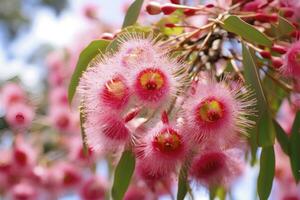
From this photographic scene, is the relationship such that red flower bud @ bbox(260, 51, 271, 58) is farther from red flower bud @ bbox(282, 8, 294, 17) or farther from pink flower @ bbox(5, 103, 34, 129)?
pink flower @ bbox(5, 103, 34, 129)

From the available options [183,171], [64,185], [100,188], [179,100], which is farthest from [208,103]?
[64,185]

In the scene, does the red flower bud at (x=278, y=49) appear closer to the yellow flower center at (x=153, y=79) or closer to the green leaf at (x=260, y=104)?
the green leaf at (x=260, y=104)

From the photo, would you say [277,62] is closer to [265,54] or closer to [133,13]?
[265,54]

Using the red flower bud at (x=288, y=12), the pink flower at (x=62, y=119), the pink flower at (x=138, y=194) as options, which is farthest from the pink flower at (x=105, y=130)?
the pink flower at (x=62, y=119)

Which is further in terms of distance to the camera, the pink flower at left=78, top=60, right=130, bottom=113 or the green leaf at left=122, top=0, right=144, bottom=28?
the green leaf at left=122, top=0, right=144, bottom=28

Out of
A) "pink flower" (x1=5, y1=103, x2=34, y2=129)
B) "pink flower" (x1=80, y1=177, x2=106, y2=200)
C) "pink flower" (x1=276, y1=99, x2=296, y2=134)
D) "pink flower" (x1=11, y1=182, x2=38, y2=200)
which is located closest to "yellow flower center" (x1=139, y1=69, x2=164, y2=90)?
"pink flower" (x1=5, y1=103, x2=34, y2=129)

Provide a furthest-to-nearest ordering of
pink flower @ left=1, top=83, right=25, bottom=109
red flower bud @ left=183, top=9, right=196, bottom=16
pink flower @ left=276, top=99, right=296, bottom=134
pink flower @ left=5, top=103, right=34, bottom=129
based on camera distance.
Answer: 1. pink flower @ left=1, top=83, right=25, bottom=109
2. pink flower @ left=276, top=99, right=296, bottom=134
3. pink flower @ left=5, top=103, right=34, bottom=129
4. red flower bud @ left=183, top=9, right=196, bottom=16

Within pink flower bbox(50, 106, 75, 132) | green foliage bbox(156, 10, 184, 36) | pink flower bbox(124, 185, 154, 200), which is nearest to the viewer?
green foliage bbox(156, 10, 184, 36)

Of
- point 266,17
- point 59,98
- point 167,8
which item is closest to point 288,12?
point 266,17
